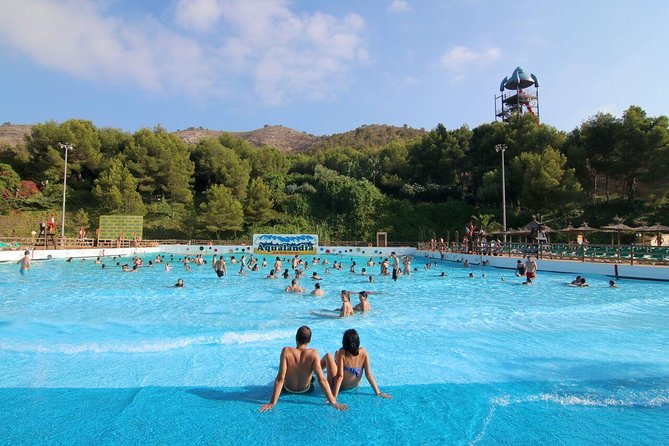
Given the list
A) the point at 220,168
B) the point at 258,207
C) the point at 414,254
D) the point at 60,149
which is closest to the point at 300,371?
the point at 414,254

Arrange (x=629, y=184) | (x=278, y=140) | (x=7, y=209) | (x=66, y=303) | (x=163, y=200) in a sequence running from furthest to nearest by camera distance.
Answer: (x=278, y=140) → (x=163, y=200) → (x=7, y=209) → (x=629, y=184) → (x=66, y=303)

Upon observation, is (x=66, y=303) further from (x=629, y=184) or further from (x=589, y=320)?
(x=629, y=184)

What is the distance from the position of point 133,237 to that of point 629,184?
4346 centimetres

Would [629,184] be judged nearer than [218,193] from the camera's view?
Yes

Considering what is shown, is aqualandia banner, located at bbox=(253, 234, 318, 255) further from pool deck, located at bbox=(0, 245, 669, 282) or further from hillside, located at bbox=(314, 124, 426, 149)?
hillside, located at bbox=(314, 124, 426, 149)

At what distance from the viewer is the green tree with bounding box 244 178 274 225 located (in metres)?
46.5

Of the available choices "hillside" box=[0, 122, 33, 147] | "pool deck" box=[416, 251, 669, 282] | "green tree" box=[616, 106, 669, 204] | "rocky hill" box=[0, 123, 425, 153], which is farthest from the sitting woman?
"hillside" box=[0, 122, 33, 147]

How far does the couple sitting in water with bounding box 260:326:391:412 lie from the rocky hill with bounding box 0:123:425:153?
7659 cm

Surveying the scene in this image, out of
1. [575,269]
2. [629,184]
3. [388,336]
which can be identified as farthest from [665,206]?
[388,336]

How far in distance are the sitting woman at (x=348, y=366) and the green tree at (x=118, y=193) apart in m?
45.0

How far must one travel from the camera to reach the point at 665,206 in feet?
107

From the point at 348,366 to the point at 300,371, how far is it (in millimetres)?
578

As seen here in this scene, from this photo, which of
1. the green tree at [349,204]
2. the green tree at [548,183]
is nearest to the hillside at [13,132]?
the green tree at [349,204]

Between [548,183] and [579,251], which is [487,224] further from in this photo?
[579,251]
